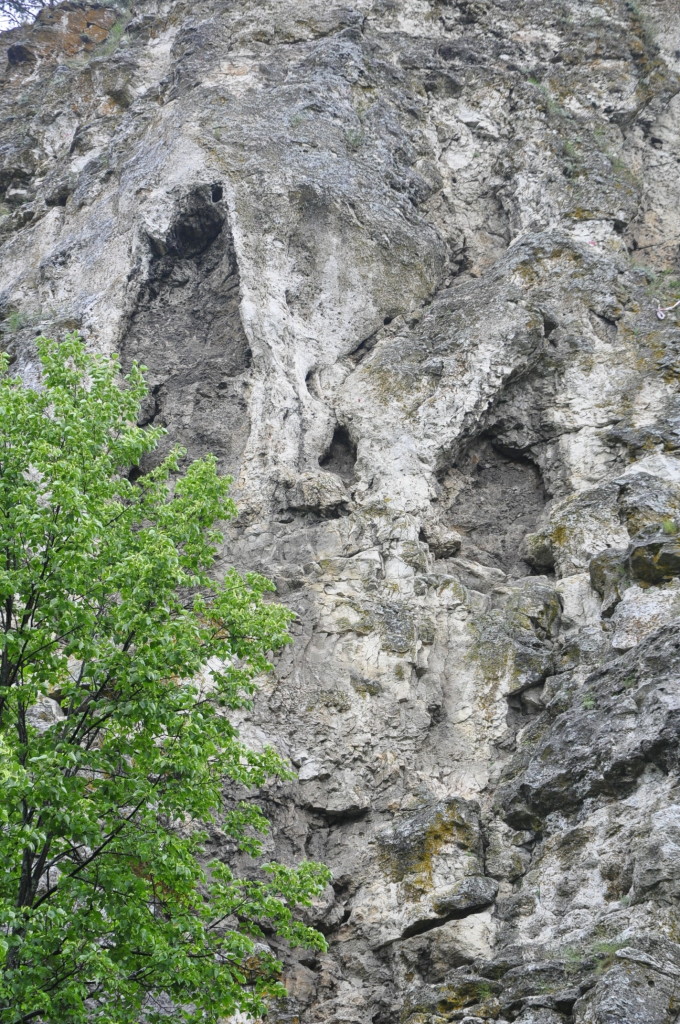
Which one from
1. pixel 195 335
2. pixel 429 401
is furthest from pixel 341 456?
pixel 195 335

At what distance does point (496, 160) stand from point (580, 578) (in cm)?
1287

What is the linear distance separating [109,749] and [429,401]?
11.5 metres

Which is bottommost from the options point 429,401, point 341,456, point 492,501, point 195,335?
point 492,501

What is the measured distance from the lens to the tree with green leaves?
412 inches

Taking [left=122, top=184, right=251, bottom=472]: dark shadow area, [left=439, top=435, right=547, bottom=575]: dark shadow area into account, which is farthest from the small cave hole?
[left=439, top=435, right=547, bottom=575]: dark shadow area

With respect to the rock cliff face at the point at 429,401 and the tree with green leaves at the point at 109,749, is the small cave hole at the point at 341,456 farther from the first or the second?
the tree with green leaves at the point at 109,749

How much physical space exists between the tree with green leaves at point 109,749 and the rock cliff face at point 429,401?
3332 millimetres

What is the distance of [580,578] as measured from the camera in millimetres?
18250

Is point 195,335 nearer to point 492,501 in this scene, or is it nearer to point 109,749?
point 492,501

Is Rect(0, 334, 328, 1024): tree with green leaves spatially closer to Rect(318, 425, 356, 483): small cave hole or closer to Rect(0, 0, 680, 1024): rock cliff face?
Rect(0, 0, 680, 1024): rock cliff face

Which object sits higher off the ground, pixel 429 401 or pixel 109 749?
pixel 429 401

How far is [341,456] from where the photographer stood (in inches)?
850

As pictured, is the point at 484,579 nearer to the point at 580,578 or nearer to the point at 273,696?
the point at 580,578

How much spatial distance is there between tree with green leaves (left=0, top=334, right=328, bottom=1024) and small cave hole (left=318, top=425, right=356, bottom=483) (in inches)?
315
